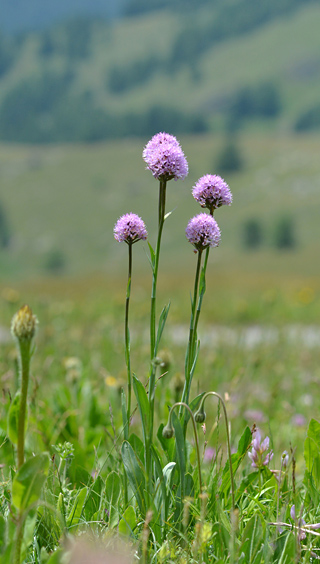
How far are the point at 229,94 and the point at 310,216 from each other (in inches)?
4773

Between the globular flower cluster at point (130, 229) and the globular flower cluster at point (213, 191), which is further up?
the globular flower cluster at point (213, 191)

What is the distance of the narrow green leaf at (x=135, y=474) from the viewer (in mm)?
1467

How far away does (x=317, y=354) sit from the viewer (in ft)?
20.0

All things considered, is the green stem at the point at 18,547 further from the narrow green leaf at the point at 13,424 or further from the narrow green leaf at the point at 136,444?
the narrow green leaf at the point at 136,444

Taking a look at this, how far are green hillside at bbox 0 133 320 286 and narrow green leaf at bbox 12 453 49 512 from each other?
245 ft

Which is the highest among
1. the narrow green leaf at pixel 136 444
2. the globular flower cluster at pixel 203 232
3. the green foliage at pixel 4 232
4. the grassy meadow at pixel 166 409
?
the green foliage at pixel 4 232

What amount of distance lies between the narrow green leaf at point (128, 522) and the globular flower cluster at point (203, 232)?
66 centimetres

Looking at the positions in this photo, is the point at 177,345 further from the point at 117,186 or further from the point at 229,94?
the point at 229,94

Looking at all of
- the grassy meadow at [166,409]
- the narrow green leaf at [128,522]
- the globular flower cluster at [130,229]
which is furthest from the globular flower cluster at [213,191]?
the narrow green leaf at [128,522]

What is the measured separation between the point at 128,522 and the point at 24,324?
1.94ft

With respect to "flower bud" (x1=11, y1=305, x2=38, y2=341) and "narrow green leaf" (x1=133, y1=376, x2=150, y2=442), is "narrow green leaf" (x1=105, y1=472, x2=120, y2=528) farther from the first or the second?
"flower bud" (x1=11, y1=305, x2=38, y2=341)

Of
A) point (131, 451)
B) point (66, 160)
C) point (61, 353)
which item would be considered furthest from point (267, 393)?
point (66, 160)

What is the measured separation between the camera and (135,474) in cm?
149

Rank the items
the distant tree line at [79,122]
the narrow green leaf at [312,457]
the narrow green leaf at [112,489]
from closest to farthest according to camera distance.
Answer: the narrow green leaf at [112,489]
the narrow green leaf at [312,457]
the distant tree line at [79,122]
